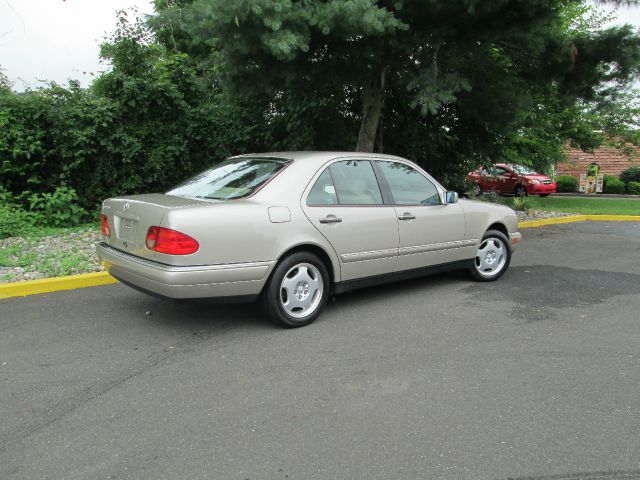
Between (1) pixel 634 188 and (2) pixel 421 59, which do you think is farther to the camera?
(1) pixel 634 188

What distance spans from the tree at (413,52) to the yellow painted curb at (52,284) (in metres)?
3.45

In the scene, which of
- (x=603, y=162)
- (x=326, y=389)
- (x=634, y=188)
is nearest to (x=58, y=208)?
(x=326, y=389)

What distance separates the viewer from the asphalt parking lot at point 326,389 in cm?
258

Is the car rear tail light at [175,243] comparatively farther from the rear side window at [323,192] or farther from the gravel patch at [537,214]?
the gravel patch at [537,214]

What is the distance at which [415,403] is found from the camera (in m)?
3.16

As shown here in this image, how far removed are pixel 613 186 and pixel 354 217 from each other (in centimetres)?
2369

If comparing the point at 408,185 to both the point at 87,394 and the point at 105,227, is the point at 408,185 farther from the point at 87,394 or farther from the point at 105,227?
the point at 87,394

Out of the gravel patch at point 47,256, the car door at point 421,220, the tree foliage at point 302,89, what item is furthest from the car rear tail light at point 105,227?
the tree foliage at point 302,89

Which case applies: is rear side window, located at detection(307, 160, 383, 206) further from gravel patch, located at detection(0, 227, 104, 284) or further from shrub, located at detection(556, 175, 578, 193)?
shrub, located at detection(556, 175, 578, 193)

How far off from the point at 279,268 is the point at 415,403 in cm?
166

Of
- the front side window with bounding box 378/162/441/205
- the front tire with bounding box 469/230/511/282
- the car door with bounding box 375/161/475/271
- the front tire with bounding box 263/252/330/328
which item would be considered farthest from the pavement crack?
the front tire with bounding box 469/230/511/282

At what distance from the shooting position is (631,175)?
81.9ft

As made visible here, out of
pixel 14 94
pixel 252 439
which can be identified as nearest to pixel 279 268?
pixel 252 439

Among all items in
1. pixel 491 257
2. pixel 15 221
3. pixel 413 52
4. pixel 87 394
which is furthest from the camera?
pixel 413 52
